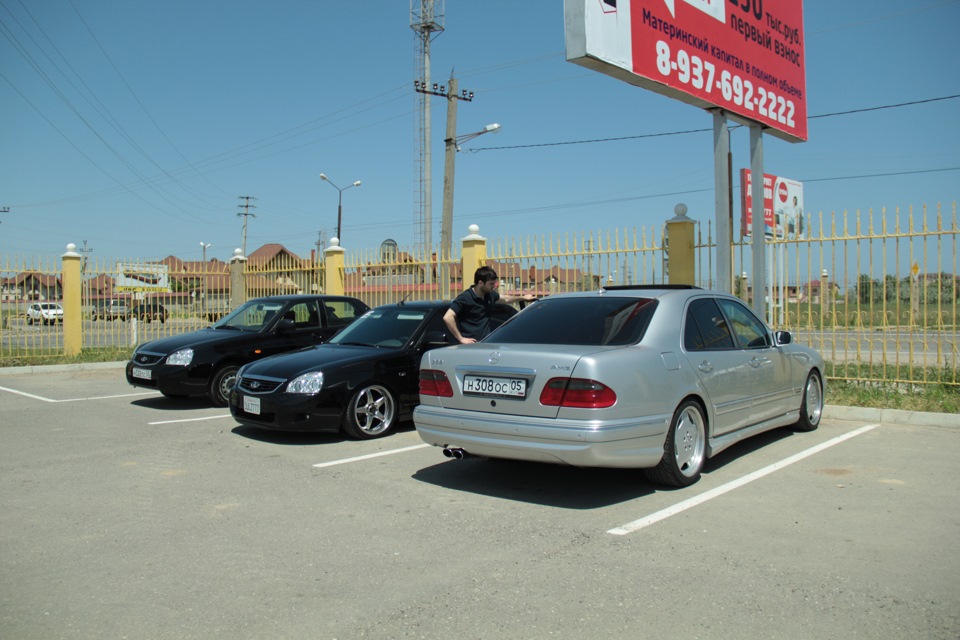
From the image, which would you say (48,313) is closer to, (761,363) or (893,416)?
(761,363)

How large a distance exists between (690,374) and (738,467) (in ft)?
4.22

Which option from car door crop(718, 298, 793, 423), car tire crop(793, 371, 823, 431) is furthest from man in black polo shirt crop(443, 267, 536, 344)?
car tire crop(793, 371, 823, 431)

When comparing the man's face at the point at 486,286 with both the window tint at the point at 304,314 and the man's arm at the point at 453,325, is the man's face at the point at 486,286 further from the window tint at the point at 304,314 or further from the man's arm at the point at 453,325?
the window tint at the point at 304,314

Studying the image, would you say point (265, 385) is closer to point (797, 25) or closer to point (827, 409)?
point (827, 409)

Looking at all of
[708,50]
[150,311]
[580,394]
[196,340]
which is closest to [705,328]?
[580,394]

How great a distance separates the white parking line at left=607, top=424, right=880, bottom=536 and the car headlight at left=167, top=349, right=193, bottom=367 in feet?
22.1

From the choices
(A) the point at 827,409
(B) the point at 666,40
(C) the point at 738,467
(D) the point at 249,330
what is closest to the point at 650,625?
(C) the point at 738,467

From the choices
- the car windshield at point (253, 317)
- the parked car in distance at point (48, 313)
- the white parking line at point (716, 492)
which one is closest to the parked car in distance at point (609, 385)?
the white parking line at point (716, 492)

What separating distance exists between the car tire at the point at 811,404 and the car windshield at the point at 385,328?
4.14 metres

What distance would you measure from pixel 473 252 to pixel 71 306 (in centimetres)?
966

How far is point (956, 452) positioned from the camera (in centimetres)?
689

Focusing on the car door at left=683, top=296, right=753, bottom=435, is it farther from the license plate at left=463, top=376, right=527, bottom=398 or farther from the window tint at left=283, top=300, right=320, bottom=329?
the window tint at left=283, top=300, right=320, bottom=329

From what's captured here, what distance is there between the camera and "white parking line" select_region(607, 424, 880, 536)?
4.80m

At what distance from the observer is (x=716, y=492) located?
18.3 ft
